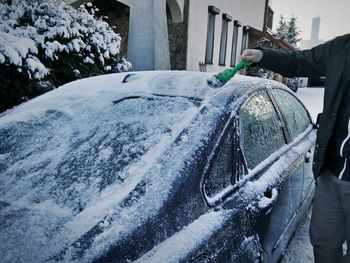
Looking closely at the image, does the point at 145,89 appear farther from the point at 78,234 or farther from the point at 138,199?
the point at 78,234

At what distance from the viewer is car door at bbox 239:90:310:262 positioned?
6.11 ft

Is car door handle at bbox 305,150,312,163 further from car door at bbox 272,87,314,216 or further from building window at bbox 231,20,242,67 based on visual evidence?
building window at bbox 231,20,242,67

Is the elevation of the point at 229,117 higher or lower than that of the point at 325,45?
lower

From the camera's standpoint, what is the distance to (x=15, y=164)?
5.72 ft

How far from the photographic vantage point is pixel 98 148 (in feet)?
5.67

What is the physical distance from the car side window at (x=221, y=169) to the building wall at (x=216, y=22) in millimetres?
9236

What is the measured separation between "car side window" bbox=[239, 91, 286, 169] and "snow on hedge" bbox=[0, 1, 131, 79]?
8.62ft

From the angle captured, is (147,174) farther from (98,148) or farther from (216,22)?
(216,22)

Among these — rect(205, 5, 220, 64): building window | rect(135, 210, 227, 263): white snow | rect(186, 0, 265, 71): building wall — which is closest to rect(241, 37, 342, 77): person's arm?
rect(135, 210, 227, 263): white snow

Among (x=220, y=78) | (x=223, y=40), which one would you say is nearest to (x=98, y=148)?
(x=220, y=78)

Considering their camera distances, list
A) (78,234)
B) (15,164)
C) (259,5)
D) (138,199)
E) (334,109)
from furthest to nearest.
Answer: (259,5) → (334,109) → (15,164) → (138,199) → (78,234)

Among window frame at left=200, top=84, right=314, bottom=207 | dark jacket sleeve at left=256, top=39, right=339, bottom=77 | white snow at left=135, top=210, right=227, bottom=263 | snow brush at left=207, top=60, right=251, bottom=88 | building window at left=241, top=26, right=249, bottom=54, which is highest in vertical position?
building window at left=241, top=26, right=249, bottom=54

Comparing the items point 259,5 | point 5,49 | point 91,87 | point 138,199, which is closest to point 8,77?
point 5,49

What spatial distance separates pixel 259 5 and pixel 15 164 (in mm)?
17879
